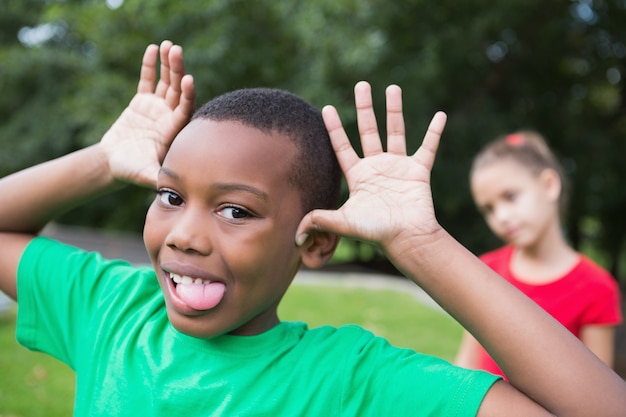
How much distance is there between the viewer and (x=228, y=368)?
5.21 ft

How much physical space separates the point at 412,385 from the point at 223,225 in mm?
554

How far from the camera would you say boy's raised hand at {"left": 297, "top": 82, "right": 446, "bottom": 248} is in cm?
151

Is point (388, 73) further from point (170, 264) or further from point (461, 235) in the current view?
point (170, 264)

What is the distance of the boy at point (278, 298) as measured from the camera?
142cm

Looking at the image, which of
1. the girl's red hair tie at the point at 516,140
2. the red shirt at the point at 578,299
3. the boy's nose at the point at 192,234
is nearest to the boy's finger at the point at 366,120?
the boy's nose at the point at 192,234

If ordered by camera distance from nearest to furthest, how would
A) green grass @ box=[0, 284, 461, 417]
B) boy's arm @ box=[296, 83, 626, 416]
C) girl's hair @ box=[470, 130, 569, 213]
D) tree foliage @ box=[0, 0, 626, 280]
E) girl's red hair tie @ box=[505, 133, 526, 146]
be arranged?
boy's arm @ box=[296, 83, 626, 416] → girl's hair @ box=[470, 130, 569, 213] → girl's red hair tie @ box=[505, 133, 526, 146] → green grass @ box=[0, 284, 461, 417] → tree foliage @ box=[0, 0, 626, 280]

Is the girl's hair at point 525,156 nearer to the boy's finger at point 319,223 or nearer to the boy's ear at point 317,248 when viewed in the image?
the boy's ear at point 317,248

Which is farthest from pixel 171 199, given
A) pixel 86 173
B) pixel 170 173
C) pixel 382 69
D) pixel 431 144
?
pixel 382 69

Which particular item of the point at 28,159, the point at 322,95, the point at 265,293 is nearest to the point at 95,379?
the point at 265,293

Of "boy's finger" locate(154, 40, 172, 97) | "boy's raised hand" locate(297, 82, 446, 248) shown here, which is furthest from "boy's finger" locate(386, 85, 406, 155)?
"boy's finger" locate(154, 40, 172, 97)

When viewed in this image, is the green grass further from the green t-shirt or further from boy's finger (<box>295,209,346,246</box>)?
boy's finger (<box>295,209,346,246</box>)

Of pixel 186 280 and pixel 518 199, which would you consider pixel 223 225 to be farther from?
pixel 518 199

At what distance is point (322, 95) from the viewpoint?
9.30 metres

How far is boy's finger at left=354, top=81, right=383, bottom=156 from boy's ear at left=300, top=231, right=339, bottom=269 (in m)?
0.24
